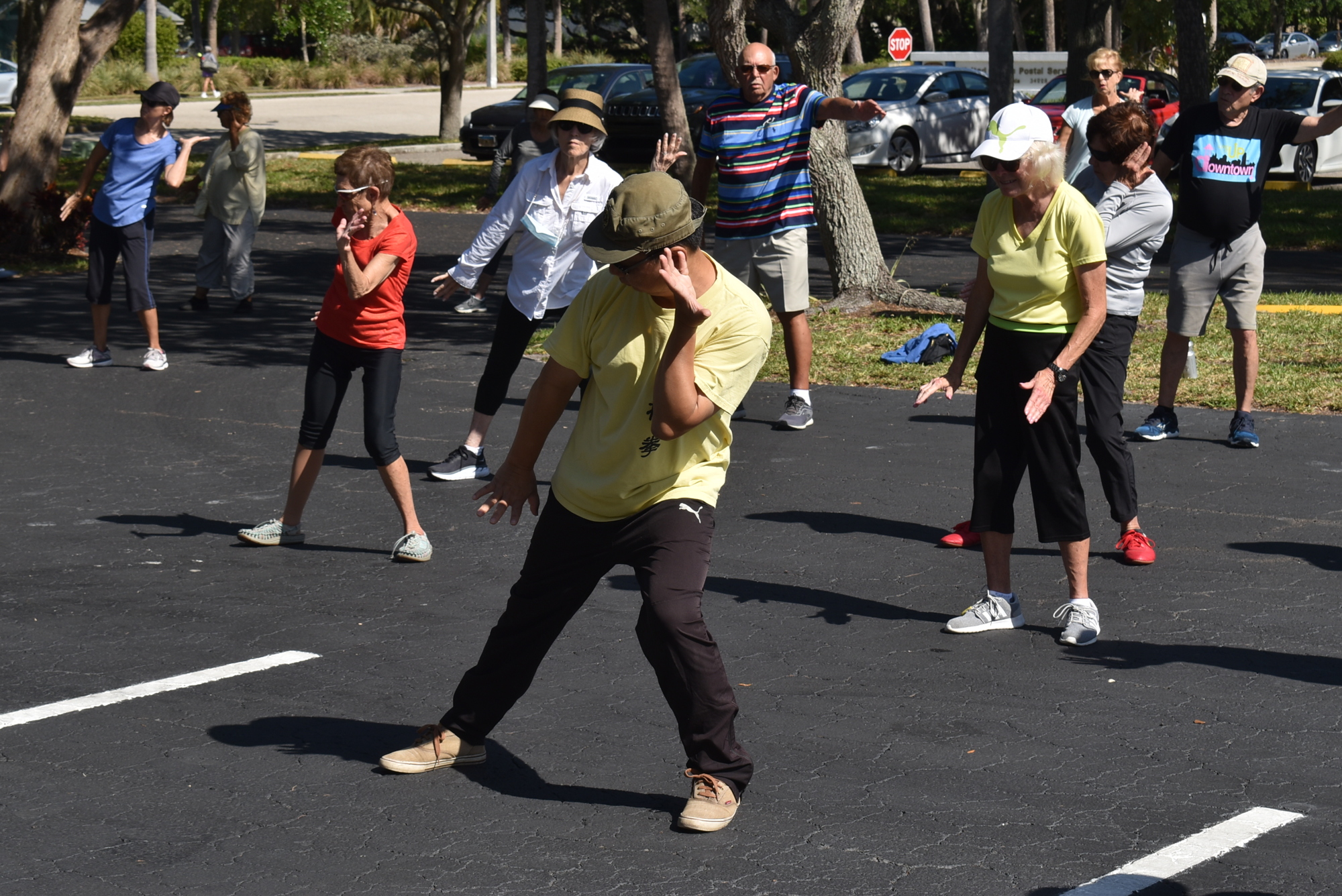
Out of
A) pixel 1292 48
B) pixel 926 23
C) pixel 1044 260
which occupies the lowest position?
pixel 1044 260

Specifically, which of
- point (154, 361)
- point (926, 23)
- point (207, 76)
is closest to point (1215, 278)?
point (154, 361)

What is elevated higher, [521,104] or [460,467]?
[521,104]

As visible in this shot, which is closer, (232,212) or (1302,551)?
(1302,551)

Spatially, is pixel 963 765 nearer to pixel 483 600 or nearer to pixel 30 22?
pixel 483 600

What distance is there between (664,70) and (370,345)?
873 centimetres

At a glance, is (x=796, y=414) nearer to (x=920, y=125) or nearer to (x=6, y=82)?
(x=920, y=125)

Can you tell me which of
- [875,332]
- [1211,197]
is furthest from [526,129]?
[1211,197]

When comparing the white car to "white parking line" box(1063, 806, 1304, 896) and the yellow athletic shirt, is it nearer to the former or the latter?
the yellow athletic shirt

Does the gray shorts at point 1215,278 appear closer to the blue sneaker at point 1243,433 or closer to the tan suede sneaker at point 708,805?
the blue sneaker at point 1243,433

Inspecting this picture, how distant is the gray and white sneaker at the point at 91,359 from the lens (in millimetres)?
11164

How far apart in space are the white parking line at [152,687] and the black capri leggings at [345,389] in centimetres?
138

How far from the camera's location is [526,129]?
52.4 feet

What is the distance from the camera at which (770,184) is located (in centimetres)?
932

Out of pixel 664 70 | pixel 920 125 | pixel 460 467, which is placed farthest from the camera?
pixel 920 125
